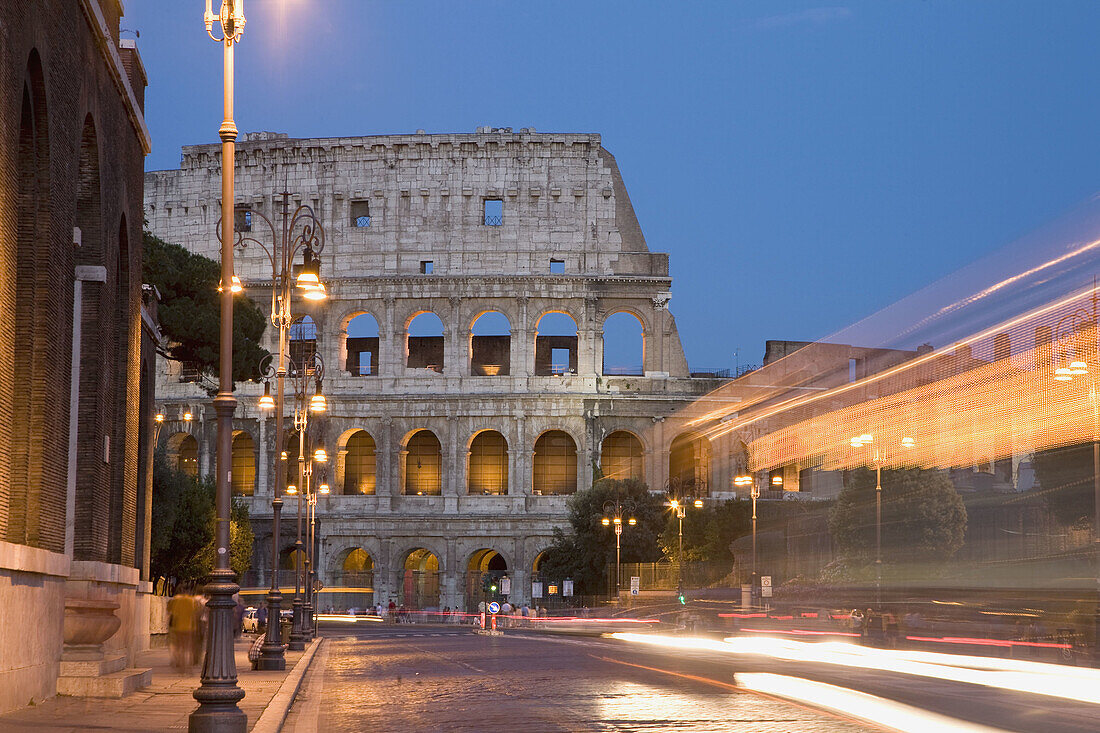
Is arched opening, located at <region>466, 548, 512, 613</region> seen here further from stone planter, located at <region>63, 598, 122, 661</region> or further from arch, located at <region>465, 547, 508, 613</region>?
stone planter, located at <region>63, 598, 122, 661</region>

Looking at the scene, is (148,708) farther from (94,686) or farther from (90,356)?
(90,356)

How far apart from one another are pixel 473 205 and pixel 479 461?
13.7 meters

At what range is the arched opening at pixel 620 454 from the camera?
71.3m

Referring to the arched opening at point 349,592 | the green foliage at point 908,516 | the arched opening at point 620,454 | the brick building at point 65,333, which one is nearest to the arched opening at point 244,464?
the arched opening at point 349,592

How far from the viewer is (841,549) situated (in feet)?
185

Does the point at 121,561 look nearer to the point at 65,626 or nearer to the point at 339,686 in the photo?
the point at 339,686

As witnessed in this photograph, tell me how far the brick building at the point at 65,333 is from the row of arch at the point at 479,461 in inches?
1928

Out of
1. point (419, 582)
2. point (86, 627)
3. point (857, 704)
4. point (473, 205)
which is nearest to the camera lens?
point (857, 704)

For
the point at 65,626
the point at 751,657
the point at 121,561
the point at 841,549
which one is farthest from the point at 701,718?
the point at 841,549

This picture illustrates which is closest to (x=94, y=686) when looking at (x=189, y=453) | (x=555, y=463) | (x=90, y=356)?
(x=90, y=356)

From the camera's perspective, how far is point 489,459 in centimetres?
7188

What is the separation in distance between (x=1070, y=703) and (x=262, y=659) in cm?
1251

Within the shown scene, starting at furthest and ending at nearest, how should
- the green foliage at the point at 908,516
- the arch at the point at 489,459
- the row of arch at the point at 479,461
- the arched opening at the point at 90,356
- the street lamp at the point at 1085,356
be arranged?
the arch at the point at 489,459 → the row of arch at the point at 479,461 → the green foliage at the point at 908,516 → the street lamp at the point at 1085,356 → the arched opening at the point at 90,356

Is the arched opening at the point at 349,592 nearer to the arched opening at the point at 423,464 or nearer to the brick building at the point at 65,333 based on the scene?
the arched opening at the point at 423,464
